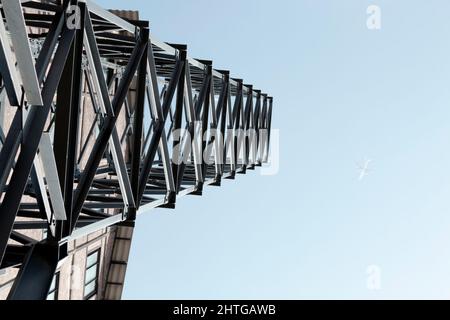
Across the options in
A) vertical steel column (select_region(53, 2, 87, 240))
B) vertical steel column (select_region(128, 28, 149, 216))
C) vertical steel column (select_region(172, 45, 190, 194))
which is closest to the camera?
vertical steel column (select_region(53, 2, 87, 240))

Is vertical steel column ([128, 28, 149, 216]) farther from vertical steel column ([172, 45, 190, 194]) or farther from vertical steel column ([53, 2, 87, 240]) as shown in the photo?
vertical steel column ([53, 2, 87, 240])

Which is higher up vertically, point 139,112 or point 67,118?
point 139,112

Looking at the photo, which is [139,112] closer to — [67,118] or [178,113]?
[178,113]

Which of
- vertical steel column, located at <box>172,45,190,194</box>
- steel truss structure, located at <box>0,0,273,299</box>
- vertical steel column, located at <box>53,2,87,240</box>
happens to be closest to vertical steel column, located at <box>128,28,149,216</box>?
steel truss structure, located at <box>0,0,273,299</box>

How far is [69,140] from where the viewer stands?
4832 mm

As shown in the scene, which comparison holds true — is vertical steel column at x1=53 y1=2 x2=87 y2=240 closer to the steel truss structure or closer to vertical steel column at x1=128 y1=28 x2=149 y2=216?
the steel truss structure

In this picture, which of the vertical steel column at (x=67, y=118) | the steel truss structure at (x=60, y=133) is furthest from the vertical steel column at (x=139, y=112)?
the vertical steel column at (x=67, y=118)

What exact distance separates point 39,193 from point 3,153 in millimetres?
779

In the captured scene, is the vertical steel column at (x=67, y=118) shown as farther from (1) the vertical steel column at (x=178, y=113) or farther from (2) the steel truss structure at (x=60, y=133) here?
(1) the vertical steel column at (x=178, y=113)

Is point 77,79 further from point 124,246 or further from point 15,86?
point 124,246

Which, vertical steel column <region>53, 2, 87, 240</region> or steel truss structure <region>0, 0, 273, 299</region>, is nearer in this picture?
steel truss structure <region>0, 0, 273, 299</region>

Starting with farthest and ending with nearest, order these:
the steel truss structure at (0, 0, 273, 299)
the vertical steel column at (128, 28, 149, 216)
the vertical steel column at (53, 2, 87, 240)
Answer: the vertical steel column at (128, 28, 149, 216)
the vertical steel column at (53, 2, 87, 240)
the steel truss structure at (0, 0, 273, 299)

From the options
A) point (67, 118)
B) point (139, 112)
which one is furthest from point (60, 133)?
point (139, 112)
